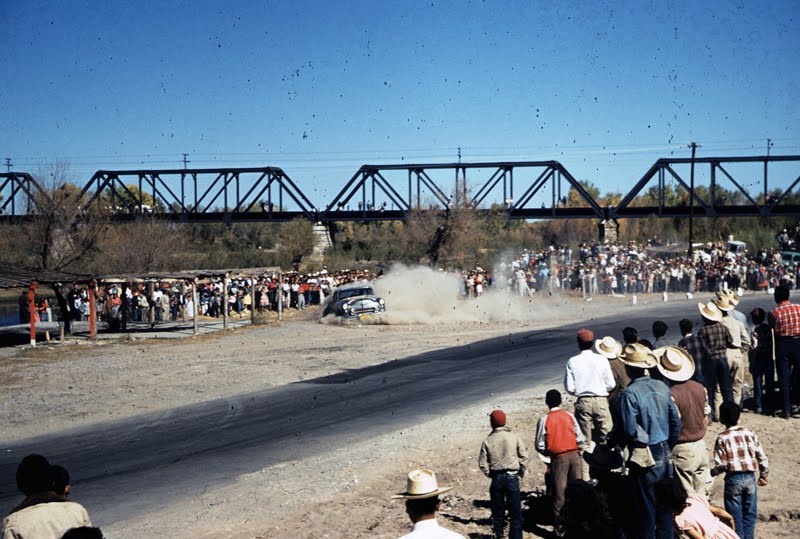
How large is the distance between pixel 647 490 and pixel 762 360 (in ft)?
24.2

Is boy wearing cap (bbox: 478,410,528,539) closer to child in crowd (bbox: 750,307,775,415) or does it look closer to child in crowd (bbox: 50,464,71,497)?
child in crowd (bbox: 50,464,71,497)

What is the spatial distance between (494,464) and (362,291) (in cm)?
2815

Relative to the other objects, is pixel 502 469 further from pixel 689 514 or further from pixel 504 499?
pixel 689 514

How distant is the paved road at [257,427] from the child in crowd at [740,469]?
684cm

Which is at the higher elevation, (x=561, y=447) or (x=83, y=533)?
(x=83, y=533)

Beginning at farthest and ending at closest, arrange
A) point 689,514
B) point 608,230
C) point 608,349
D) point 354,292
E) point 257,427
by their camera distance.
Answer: point 608,230 → point 354,292 → point 257,427 → point 608,349 → point 689,514

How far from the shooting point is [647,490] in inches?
305

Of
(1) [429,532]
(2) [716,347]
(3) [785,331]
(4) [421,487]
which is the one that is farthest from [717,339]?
(1) [429,532]

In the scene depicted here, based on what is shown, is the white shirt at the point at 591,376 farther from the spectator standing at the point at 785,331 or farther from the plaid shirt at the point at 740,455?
the spectator standing at the point at 785,331

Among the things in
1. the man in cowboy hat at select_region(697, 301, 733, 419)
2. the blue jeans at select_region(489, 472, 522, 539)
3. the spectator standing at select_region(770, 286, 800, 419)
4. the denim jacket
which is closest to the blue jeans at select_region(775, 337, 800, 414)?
the spectator standing at select_region(770, 286, 800, 419)

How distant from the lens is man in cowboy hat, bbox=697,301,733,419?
504 inches

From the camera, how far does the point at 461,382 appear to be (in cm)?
2000

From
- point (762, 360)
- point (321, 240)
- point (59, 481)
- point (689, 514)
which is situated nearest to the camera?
point (59, 481)

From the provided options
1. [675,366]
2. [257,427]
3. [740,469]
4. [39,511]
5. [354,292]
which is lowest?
[257,427]
